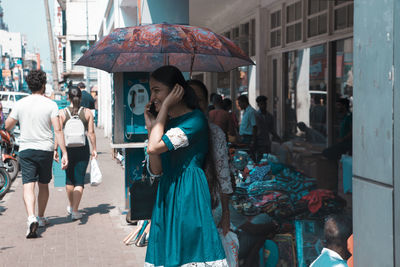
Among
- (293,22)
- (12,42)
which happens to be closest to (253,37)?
Answer: (293,22)

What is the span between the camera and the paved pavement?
18.0ft

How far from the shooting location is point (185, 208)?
9.89 feet

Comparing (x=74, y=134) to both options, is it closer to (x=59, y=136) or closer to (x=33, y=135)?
(x=59, y=136)

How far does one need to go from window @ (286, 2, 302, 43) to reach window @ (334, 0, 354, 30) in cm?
195

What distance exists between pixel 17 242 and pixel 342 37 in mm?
8162

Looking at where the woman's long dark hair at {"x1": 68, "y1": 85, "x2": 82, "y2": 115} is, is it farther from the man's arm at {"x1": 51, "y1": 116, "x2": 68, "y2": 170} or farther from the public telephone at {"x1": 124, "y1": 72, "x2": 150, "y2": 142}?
the public telephone at {"x1": 124, "y1": 72, "x2": 150, "y2": 142}

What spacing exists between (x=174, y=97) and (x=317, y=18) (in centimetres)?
1044

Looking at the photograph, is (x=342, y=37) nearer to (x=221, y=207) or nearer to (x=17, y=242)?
(x=17, y=242)

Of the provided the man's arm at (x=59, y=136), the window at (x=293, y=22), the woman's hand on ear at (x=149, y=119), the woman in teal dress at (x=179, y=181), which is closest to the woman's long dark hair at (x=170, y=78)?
the woman in teal dress at (x=179, y=181)

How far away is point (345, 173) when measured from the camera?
5965mm

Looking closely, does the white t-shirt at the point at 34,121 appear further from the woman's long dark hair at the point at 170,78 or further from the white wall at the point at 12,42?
the white wall at the point at 12,42

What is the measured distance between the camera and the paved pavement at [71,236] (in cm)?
550

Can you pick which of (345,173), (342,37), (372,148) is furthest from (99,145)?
(372,148)

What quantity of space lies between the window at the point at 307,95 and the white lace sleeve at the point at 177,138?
9.79 m
